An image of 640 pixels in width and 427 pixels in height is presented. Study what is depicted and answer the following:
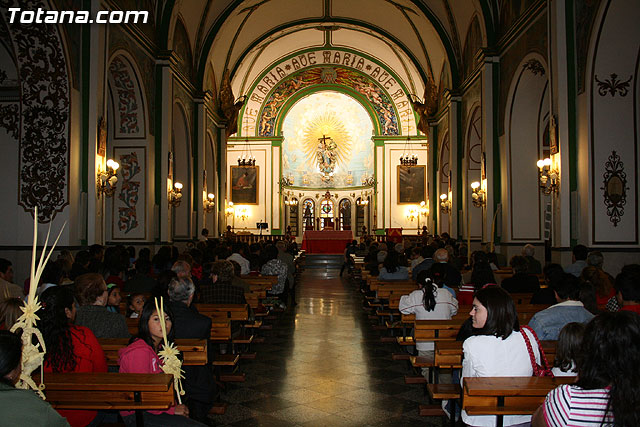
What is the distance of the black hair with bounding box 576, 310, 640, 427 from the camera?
2068mm

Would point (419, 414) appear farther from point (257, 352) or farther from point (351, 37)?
point (351, 37)

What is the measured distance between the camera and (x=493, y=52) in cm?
1434

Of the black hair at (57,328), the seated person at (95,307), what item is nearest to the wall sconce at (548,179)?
the seated person at (95,307)

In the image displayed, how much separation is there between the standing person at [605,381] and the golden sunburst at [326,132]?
32.6 meters

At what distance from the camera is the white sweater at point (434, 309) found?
587cm

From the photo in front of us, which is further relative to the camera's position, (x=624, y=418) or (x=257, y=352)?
(x=257, y=352)

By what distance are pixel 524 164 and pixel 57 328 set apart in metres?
12.3

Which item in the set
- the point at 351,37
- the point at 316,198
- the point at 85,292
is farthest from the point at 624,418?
the point at 316,198

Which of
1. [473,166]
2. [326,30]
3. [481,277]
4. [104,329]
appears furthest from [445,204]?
[104,329]

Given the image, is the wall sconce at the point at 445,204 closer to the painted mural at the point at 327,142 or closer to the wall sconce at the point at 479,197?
the wall sconce at the point at 479,197

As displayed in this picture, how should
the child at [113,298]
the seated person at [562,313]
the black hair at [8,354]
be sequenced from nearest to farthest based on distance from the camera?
the black hair at [8,354] < the seated person at [562,313] < the child at [113,298]

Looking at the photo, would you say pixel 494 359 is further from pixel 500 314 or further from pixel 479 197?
pixel 479 197

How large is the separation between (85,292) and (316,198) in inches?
1219

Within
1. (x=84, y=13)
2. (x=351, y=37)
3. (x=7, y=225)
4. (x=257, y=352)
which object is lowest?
(x=257, y=352)
